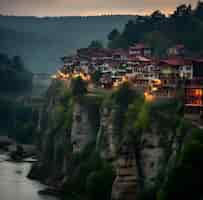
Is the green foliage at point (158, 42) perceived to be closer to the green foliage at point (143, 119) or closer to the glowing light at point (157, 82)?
the glowing light at point (157, 82)

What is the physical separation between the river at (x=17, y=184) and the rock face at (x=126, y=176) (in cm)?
1045

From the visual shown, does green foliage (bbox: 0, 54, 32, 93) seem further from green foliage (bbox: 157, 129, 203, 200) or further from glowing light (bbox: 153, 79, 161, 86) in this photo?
green foliage (bbox: 157, 129, 203, 200)

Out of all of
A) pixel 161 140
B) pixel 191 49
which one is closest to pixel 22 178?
pixel 161 140

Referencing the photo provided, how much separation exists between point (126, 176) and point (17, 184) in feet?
60.6

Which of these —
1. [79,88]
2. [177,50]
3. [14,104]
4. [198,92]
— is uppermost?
[177,50]

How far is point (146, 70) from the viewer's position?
88500 mm

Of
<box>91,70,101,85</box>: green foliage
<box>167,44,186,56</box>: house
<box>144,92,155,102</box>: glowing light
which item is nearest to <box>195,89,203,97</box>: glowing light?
<box>144,92,155,102</box>: glowing light

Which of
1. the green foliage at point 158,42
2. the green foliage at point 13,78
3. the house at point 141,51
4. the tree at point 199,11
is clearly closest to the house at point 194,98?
the house at point 141,51

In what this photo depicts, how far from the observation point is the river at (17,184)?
241ft

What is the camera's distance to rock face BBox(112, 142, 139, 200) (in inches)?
2478

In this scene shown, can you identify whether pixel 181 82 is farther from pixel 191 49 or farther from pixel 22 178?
pixel 191 49

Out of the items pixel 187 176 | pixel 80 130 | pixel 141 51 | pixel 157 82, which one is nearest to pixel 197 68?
pixel 157 82

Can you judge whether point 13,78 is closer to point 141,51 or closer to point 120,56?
point 120,56

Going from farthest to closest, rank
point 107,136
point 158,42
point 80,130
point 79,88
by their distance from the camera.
A: point 158,42 → point 79,88 → point 80,130 → point 107,136
